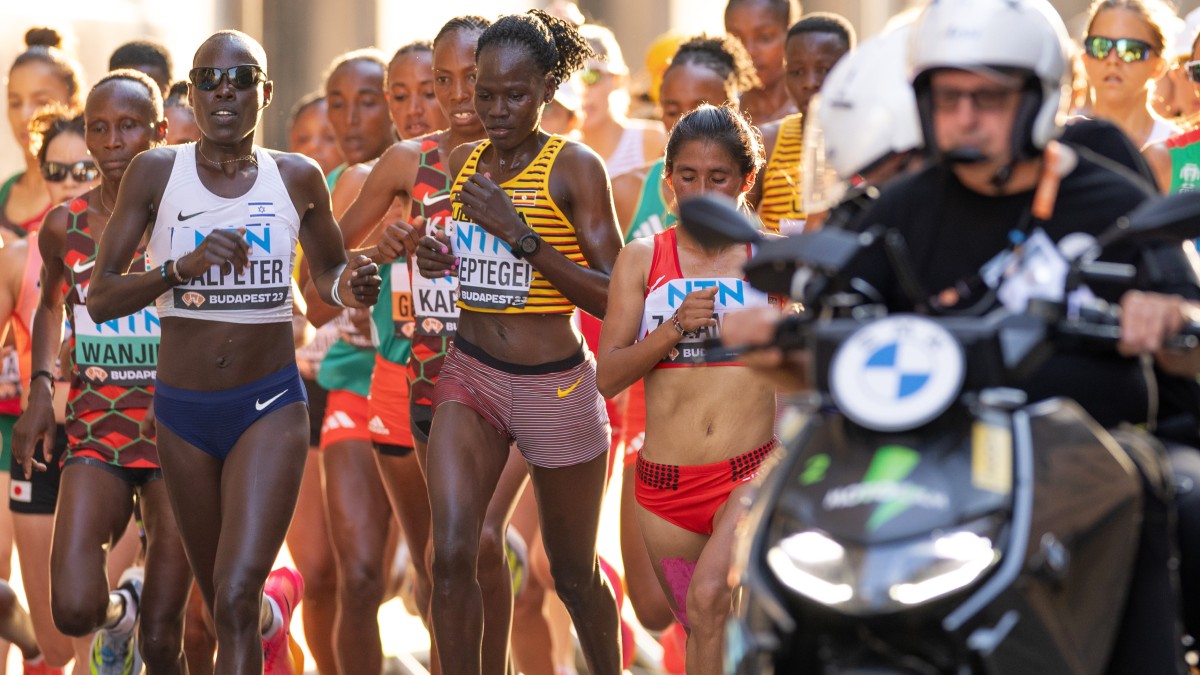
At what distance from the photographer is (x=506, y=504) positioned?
743 cm

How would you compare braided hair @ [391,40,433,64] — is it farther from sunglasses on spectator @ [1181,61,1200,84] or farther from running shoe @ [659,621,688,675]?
sunglasses on spectator @ [1181,61,1200,84]

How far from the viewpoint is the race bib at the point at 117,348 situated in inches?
300

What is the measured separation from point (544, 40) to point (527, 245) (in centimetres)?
88

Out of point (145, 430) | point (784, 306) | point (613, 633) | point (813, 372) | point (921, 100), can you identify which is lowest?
point (613, 633)

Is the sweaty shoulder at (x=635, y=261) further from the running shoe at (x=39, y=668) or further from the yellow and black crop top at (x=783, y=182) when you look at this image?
the running shoe at (x=39, y=668)

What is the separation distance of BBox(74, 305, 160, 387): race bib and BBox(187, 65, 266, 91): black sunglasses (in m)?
1.19

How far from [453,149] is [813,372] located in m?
4.16

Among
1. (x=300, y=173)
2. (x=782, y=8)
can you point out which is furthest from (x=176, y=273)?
(x=782, y=8)

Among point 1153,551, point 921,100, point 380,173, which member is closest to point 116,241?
point 380,173

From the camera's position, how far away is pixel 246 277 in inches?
267

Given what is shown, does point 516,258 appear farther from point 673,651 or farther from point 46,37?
point 46,37

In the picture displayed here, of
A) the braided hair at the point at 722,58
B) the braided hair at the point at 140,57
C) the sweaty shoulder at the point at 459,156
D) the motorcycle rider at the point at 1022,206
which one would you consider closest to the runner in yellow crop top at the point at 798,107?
the braided hair at the point at 722,58

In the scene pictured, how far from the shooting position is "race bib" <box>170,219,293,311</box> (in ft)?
22.1

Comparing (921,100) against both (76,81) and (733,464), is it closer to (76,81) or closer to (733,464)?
(733,464)
